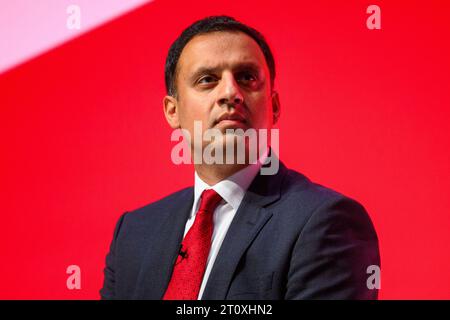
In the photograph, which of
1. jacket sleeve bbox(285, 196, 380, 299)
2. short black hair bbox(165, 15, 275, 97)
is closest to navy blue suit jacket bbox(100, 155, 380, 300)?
jacket sleeve bbox(285, 196, 380, 299)

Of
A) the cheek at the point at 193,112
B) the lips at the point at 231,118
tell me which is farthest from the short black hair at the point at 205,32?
the lips at the point at 231,118

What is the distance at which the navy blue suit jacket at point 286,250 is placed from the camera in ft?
5.58

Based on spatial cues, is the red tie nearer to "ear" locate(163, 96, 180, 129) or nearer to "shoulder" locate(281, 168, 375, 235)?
"shoulder" locate(281, 168, 375, 235)

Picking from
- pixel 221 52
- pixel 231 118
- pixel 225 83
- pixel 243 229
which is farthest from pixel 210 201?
pixel 221 52

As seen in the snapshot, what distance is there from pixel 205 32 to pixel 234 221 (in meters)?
0.67

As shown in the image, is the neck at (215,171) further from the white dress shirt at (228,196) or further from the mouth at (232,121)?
the mouth at (232,121)

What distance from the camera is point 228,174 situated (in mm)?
2037

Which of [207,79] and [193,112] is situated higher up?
[207,79]

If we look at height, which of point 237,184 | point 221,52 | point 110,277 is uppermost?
point 221,52

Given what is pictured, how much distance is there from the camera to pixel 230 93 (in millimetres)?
1917

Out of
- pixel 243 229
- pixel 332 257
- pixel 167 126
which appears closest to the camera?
pixel 332 257

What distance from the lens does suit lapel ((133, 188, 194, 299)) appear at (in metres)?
1.95

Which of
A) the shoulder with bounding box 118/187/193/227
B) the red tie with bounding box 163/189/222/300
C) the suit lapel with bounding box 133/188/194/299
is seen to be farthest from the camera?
the shoulder with bounding box 118/187/193/227

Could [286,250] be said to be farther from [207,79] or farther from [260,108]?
[207,79]
